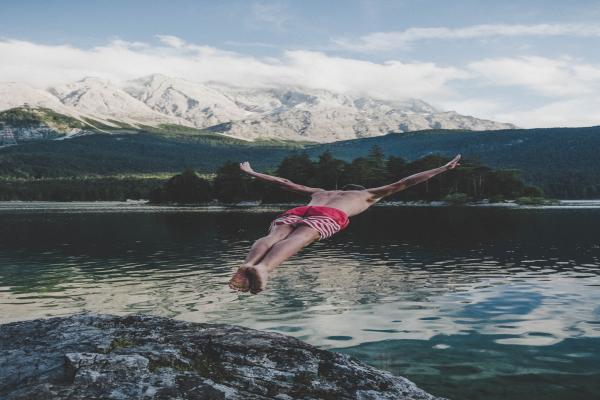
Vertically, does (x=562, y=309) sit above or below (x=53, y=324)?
below

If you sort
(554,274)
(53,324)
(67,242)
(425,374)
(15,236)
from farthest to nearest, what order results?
(15,236) < (67,242) < (554,274) < (425,374) < (53,324)

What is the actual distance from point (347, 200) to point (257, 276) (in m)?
2.55

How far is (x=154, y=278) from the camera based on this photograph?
3694 centimetres

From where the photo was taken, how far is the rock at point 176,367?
7340 mm

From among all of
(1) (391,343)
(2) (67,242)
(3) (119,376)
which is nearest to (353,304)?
(1) (391,343)

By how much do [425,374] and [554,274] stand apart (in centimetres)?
2343

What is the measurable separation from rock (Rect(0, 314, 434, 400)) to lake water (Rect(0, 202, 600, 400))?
7.44 m

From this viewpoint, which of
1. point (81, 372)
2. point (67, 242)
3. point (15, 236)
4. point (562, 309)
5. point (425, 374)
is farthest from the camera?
point (15, 236)

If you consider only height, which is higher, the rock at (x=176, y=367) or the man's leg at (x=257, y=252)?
the man's leg at (x=257, y=252)

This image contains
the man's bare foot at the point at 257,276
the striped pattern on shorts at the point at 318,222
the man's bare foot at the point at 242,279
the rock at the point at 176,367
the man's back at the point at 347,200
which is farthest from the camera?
the man's back at the point at 347,200

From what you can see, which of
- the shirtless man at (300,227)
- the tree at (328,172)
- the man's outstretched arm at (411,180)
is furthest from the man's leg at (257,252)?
the tree at (328,172)

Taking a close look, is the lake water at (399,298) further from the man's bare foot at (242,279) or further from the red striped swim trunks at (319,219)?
the man's bare foot at (242,279)

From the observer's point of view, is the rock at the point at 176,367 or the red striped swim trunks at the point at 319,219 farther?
the red striped swim trunks at the point at 319,219

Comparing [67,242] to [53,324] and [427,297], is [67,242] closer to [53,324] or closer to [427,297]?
[427,297]
